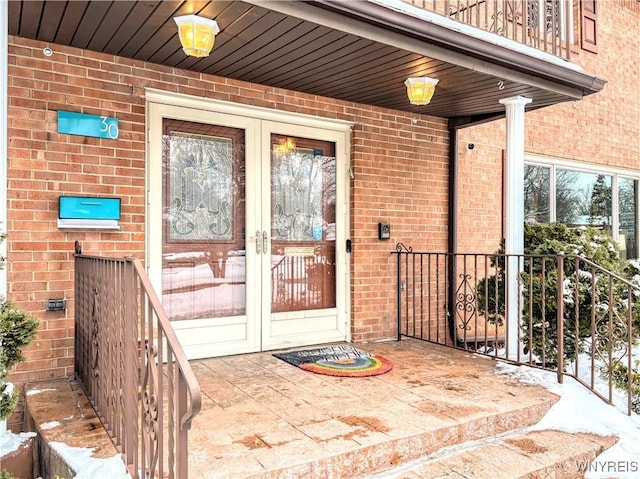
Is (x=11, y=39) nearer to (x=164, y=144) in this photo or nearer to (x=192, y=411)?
(x=164, y=144)

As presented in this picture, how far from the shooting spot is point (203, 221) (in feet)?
13.6

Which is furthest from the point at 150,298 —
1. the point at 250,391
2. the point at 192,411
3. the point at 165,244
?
the point at 165,244

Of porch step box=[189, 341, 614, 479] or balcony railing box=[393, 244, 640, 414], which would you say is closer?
porch step box=[189, 341, 614, 479]

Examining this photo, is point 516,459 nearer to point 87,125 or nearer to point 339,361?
point 339,361

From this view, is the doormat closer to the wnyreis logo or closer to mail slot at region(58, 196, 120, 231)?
the wnyreis logo

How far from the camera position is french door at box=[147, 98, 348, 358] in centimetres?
400

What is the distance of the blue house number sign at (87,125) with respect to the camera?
11.3 ft

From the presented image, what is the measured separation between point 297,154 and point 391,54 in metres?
1.41

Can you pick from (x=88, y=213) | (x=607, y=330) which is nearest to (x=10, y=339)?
(x=88, y=213)

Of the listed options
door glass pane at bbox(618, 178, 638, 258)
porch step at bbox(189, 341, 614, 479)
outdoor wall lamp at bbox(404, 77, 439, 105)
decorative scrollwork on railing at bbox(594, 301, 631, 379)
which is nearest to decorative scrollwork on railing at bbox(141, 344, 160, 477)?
porch step at bbox(189, 341, 614, 479)

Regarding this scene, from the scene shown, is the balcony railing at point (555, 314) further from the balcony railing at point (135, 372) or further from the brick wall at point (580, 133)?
the balcony railing at point (135, 372)

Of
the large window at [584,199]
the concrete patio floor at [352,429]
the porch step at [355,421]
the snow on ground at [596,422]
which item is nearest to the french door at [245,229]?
the porch step at [355,421]

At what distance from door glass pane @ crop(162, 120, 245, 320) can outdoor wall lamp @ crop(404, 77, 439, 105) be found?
1443 mm

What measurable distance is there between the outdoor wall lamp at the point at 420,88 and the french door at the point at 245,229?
3.21ft
